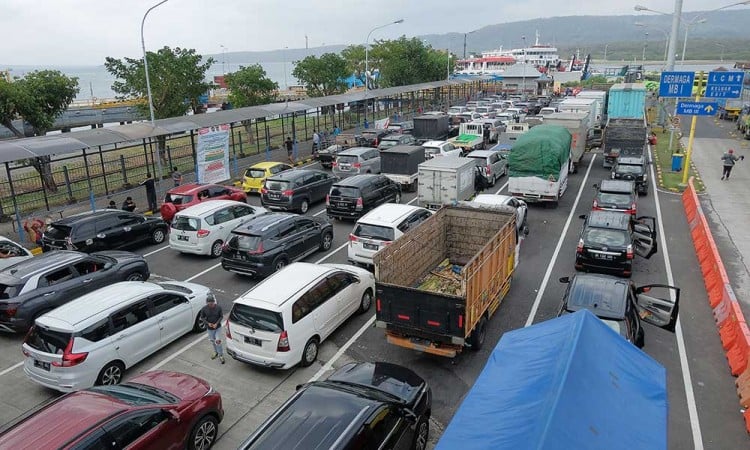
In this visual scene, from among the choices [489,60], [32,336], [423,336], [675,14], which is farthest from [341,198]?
[489,60]

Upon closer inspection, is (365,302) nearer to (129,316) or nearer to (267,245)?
(267,245)

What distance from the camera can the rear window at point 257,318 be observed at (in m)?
9.76

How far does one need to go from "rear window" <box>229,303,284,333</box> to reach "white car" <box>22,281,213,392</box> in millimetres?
1791

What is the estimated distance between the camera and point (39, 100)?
25.0 metres

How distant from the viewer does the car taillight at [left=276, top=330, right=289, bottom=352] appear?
9.71 m

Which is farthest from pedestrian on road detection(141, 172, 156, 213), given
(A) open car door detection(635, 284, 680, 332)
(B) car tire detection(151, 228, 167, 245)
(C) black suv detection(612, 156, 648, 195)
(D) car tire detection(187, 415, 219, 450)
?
(C) black suv detection(612, 156, 648, 195)

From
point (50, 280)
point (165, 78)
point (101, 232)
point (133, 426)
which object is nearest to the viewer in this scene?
point (133, 426)

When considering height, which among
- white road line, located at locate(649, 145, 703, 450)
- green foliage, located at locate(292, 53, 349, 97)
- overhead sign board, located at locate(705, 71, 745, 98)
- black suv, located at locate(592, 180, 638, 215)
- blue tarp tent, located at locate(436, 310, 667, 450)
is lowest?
white road line, located at locate(649, 145, 703, 450)

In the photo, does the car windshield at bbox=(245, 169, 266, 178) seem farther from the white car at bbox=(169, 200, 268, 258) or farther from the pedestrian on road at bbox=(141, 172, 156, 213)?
the white car at bbox=(169, 200, 268, 258)

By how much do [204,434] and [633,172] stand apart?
71.9ft

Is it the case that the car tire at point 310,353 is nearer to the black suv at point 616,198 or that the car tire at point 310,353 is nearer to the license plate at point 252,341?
the license plate at point 252,341

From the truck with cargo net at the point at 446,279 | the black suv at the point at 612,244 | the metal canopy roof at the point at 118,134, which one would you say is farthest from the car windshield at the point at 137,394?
the metal canopy roof at the point at 118,134

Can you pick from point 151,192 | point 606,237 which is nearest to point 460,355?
point 606,237

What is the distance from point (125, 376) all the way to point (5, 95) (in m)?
19.6
